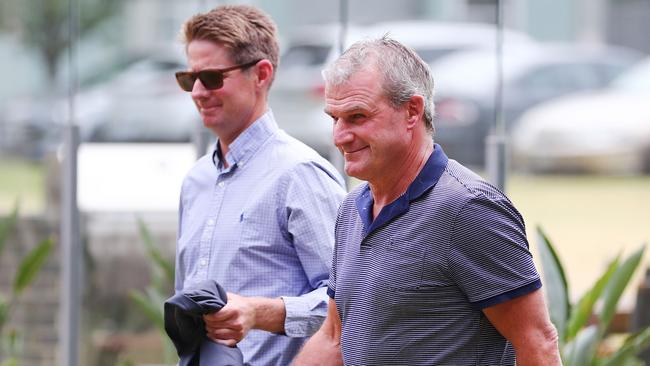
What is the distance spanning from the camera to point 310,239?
2.61m

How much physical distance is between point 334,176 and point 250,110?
25cm

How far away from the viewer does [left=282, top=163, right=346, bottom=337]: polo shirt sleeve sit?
260 cm

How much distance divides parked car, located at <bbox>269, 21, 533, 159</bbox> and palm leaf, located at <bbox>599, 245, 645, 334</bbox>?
1256 mm

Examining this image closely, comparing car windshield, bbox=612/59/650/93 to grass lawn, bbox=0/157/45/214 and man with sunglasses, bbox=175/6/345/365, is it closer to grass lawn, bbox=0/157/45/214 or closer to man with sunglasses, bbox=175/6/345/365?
grass lawn, bbox=0/157/45/214

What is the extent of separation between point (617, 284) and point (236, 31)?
6.08ft

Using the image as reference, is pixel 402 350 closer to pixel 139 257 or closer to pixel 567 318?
pixel 567 318

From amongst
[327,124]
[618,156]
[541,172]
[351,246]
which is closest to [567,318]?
[327,124]

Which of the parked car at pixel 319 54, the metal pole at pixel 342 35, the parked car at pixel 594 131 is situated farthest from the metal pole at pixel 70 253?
the parked car at pixel 594 131

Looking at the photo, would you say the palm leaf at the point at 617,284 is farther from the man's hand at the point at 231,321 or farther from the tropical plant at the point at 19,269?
the tropical plant at the point at 19,269

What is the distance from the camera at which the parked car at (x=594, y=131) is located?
707 centimetres

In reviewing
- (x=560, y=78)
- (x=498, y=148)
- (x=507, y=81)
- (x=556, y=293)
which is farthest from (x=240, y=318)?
(x=560, y=78)

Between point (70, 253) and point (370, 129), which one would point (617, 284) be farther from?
point (370, 129)

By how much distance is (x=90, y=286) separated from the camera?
553 cm

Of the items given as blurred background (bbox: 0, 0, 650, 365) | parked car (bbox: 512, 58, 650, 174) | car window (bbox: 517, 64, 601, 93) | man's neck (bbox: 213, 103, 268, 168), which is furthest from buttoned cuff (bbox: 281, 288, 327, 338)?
car window (bbox: 517, 64, 601, 93)
